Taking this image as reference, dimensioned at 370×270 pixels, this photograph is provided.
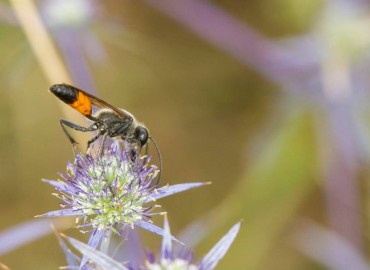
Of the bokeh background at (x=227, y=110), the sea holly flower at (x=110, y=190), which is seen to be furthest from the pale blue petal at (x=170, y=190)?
the bokeh background at (x=227, y=110)

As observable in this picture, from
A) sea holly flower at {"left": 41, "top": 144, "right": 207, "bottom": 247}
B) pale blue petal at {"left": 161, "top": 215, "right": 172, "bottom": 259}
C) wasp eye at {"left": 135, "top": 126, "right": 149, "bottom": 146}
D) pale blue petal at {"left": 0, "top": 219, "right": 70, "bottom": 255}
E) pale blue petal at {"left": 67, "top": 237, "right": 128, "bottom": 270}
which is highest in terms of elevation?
wasp eye at {"left": 135, "top": 126, "right": 149, "bottom": 146}

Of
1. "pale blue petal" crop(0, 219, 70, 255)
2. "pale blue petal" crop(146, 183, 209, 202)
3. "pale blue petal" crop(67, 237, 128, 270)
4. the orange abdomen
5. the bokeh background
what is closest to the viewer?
"pale blue petal" crop(67, 237, 128, 270)

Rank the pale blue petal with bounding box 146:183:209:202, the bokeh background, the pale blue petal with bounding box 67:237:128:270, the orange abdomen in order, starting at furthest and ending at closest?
the bokeh background
the orange abdomen
the pale blue petal with bounding box 146:183:209:202
the pale blue petal with bounding box 67:237:128:270

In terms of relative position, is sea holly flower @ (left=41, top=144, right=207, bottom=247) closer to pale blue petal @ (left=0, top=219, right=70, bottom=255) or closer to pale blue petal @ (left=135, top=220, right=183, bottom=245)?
pale blue petal @ (left=135, top=220, right=183, bottom=245)

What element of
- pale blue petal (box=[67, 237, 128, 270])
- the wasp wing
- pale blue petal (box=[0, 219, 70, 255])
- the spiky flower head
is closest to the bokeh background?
pale blue petal (box=[0, 219, 70, 255])

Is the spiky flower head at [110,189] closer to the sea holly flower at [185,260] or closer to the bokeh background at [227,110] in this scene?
the sea holly flower at [185,260]

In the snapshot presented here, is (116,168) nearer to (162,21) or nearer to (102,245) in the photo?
(102,245)

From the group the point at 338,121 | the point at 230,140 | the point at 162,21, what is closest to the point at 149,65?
the point at 162,21
